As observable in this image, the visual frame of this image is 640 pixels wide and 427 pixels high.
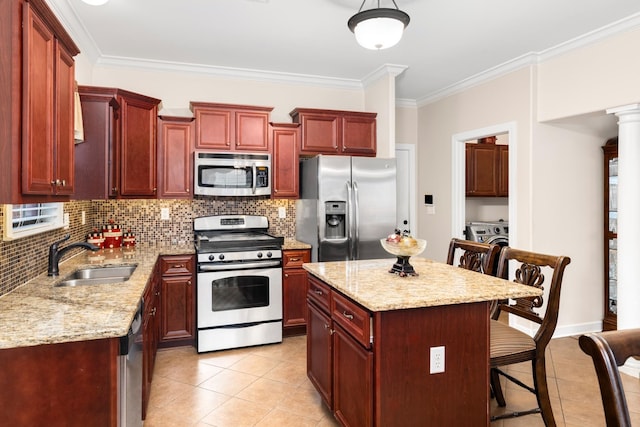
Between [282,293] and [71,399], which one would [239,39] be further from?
[71,399]

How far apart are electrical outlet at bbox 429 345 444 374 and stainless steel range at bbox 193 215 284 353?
6.99 ft

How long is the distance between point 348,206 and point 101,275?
2174 millimetres

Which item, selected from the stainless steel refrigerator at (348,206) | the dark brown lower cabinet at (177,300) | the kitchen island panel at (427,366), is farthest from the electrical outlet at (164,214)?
the kitchen island panel at (427,366)

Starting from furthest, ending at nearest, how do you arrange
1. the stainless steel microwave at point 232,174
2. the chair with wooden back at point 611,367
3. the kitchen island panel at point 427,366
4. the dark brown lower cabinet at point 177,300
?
1. the stainless steel microwave at point 232,174
2. the dark brown lower cabinet at point 177,300
3. the kitchen island panel at point 427,366
4. the chair with wooden back at point 611,367

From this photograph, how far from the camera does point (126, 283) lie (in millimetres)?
2275

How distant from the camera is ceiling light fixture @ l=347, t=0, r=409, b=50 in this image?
2.46 m

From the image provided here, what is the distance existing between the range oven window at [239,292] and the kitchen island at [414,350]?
66.7 inches

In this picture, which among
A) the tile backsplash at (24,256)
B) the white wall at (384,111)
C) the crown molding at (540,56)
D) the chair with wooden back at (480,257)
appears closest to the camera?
the tile backsplash at (24,256)

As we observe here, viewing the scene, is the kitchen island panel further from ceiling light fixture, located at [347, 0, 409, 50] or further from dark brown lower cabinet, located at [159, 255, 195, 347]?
dark brown lower cabinet, located at [159, 255, 195, 347]

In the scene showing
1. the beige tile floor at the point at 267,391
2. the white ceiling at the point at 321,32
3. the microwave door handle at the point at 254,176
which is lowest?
the beige tile floor at the point at 267,391

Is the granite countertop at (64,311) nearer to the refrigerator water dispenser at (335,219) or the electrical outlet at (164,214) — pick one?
the electrical outlet at (164,214)

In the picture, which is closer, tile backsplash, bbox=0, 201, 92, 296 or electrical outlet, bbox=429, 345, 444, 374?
electrical outlet, bbox=429, 345, 444, 374

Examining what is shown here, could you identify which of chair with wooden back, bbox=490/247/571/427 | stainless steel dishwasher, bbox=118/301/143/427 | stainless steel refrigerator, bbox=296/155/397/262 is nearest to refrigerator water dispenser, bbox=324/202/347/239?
stainless steel refrigerator, bbox=296/155/397/262

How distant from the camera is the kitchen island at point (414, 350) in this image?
1.79 meters
